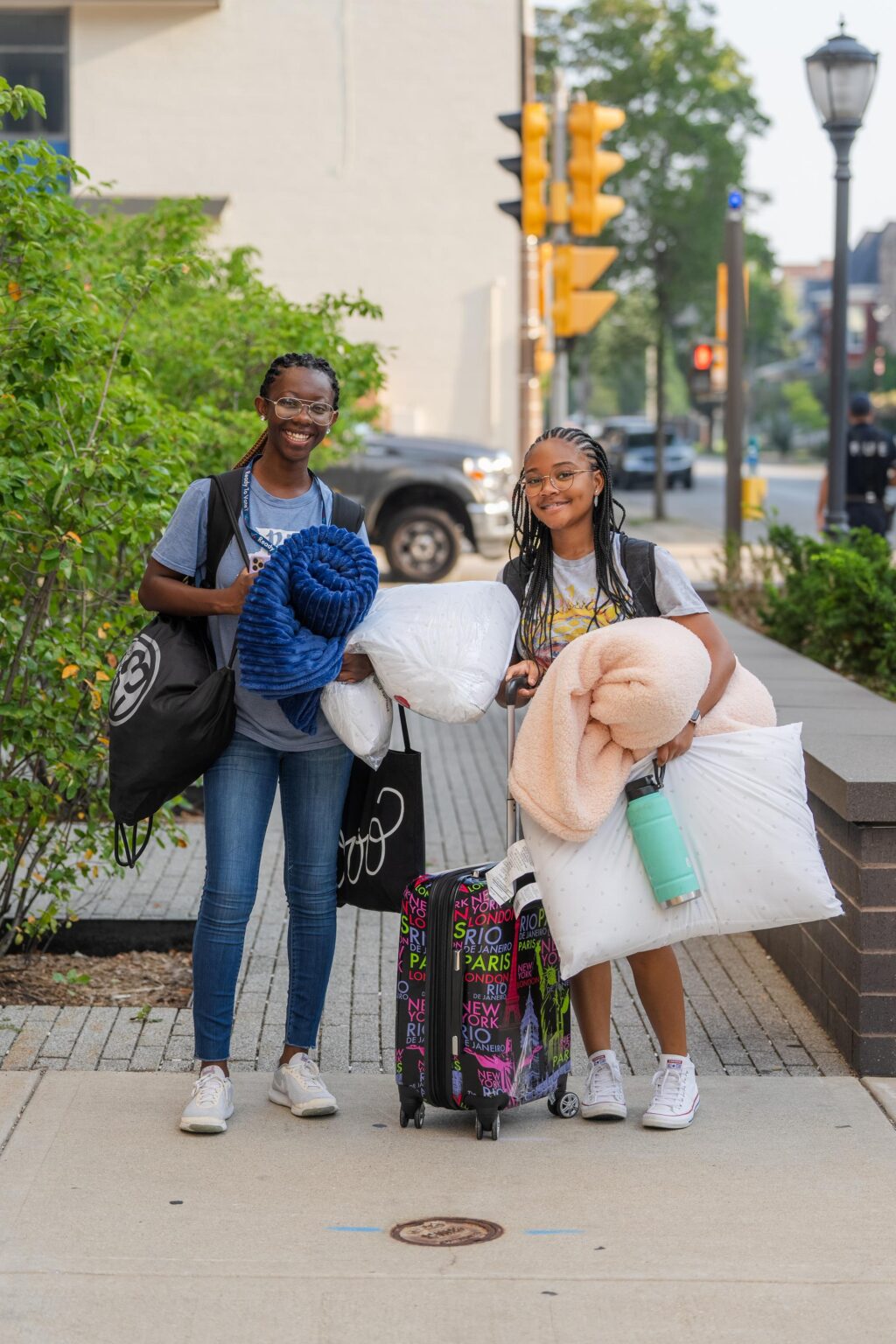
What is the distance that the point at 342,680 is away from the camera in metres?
4.23

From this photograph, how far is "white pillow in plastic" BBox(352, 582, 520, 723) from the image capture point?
13.6 ft

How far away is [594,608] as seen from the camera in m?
4.30

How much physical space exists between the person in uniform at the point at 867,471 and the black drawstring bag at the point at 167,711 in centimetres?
1153

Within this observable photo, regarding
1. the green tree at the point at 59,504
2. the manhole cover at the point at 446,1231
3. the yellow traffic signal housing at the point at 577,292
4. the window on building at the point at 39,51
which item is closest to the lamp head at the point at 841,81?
the yellow traffic signal housing at the point at 577,292

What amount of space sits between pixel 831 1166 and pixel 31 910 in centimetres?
322

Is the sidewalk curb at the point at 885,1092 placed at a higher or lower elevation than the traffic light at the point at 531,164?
lower

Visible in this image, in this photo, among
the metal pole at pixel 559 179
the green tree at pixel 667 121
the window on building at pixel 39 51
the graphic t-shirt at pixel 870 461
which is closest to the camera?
the graphic t-shirt at pixel 870 461

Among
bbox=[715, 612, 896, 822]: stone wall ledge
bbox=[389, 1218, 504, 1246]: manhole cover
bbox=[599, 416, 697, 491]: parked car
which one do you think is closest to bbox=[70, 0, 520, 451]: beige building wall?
bbox=[599, 416, 697, 491]: parked car

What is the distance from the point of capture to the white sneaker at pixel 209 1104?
4.34m

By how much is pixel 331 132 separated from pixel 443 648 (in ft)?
78.0

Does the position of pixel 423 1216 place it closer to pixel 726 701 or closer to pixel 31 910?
pixel 726 701

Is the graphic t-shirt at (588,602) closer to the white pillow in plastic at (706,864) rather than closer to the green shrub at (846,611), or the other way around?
the white pillow in plastic at (706,864)

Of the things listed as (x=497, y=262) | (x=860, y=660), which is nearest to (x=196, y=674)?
(x=860, y=660)

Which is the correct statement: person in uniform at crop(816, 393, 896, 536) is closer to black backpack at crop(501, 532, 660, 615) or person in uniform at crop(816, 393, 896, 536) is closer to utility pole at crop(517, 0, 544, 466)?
utility pole at crop(517, 0, 544, 466)
